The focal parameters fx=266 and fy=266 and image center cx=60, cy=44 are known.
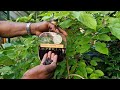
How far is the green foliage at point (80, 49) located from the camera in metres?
0.98

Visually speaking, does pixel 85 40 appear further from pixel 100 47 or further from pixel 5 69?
pixel 5 69

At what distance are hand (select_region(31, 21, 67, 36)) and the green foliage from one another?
0.02 metres

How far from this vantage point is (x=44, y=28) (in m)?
1.18

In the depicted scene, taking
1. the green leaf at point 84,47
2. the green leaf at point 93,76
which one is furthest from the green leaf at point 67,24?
the green leaf at point 93,76

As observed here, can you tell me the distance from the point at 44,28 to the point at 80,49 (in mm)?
241

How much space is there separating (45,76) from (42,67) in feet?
0.11

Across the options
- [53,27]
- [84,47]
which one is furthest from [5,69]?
[84,47]

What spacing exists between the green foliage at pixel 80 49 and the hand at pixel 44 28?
0.02 m

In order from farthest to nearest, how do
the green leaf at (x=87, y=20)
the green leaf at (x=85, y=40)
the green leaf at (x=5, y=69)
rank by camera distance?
the green leaf at (x=5, y=69) < the green leaf at (x=85, y=40) < the green leaf at (x=87, y=20)

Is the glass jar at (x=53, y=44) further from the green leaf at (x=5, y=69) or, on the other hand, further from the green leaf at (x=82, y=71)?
the green leaf at (x=5, y=69)
